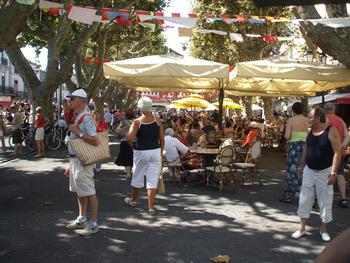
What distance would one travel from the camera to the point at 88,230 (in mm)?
5832

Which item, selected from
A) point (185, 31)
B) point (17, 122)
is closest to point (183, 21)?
point (185, 31)

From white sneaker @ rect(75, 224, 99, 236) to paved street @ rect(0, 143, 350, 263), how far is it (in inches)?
3.5

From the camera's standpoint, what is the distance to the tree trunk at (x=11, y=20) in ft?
21.5

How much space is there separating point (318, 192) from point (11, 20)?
4655 millimetres

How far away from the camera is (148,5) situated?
22203 mm

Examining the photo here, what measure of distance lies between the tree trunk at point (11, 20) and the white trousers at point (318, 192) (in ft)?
14.2

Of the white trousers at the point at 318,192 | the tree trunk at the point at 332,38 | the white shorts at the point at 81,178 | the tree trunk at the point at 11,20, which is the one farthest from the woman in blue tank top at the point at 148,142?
the tree trunk at the point at 332,38

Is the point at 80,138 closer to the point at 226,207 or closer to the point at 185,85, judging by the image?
the point at 226,207

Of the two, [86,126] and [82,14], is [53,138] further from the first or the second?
[86,126]

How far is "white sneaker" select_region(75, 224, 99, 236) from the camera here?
579 centimetres

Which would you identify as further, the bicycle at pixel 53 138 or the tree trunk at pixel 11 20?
the bicycle at pixel 53 138

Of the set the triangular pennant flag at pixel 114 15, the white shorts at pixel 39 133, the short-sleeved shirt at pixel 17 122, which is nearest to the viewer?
the triangular pennant flag at pixel 114 15

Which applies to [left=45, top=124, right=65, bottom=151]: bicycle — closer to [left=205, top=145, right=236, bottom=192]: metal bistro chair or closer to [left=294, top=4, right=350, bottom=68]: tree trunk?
[left=205, top=145, right=236, bottom=192]: metal bistro chair

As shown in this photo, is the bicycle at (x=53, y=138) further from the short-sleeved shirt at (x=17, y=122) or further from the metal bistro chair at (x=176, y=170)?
the metal bistro chair at (x=176, y=170)
